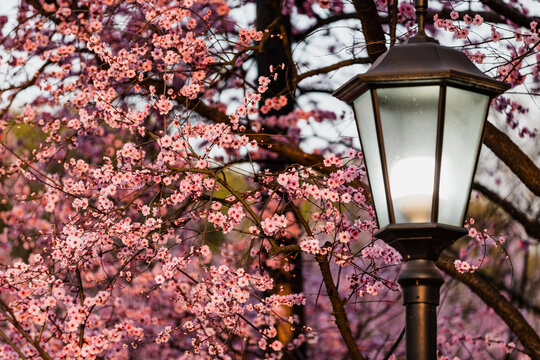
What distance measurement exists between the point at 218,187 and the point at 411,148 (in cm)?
331

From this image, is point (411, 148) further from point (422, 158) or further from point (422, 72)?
point (422, 72)

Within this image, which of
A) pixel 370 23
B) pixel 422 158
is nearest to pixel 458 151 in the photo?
pixel 422 158

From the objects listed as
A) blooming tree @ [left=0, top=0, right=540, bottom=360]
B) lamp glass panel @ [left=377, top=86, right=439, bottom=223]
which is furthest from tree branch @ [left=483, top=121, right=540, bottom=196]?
lamp glass panel @ [left=377, top=86, right=439, bottom=223]

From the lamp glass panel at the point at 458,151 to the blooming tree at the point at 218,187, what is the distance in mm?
1842

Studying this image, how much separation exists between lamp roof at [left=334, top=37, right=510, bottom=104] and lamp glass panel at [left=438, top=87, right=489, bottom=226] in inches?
2.2

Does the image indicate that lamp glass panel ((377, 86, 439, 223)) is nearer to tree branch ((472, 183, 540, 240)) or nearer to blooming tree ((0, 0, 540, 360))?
blooming tree ((0, 0, 540, 360))

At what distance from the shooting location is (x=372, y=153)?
3.41 metres

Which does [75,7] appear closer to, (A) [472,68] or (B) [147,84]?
(B) [147,84]

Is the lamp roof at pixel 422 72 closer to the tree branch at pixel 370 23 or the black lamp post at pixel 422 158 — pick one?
the black lamp post at pixel 422 158

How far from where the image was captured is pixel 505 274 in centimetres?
1116

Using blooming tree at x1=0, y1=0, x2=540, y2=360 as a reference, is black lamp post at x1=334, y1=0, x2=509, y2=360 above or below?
below

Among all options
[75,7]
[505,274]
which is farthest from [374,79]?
[505,274]

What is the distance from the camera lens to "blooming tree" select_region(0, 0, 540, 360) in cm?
578

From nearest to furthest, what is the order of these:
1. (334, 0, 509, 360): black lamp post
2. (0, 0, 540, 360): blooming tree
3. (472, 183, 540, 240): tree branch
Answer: (334, 0, 509, 360): black lamp post
(0, 0, 540, 360): blooming tree
(472, 183, 540, 240): tree branch
